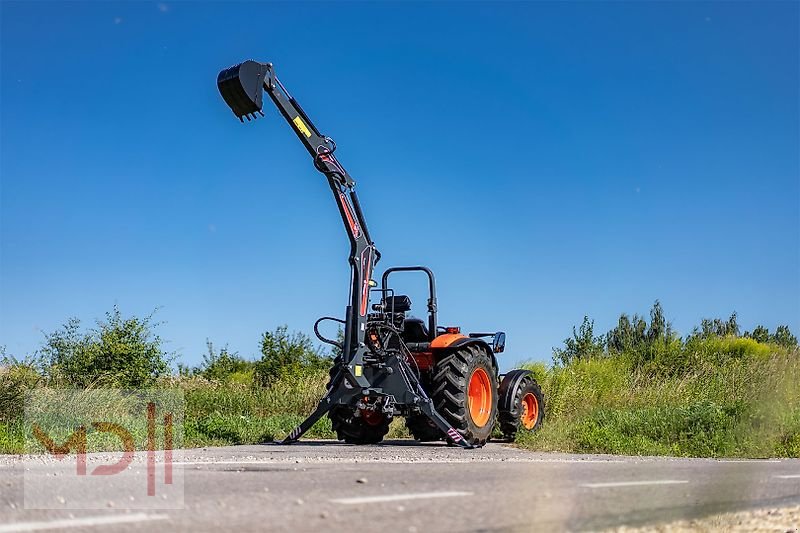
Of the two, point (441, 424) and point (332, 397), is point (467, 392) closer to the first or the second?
point (441, 424)

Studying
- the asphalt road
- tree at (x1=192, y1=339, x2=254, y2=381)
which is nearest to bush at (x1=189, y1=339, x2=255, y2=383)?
tree at (x1=192, y1=339, x2=254, y2=381)

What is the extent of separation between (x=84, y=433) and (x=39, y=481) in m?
6.92

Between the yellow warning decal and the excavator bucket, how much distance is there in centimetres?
57

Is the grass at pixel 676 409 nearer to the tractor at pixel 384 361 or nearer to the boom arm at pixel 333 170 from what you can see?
the tractor at pixel 384 361

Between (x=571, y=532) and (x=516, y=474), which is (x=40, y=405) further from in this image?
(x=571, y=532)

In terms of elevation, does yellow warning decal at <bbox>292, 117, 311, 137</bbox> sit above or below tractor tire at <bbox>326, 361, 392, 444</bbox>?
above

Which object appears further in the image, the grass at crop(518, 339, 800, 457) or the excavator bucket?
the excavator bucket

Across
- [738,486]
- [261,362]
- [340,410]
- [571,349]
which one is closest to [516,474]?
[738,486]

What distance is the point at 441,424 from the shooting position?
13227mm

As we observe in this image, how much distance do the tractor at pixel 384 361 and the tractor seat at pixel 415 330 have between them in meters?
0.02

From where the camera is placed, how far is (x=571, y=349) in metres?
25.8

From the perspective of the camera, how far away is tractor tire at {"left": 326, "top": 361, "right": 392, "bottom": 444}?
14820 mm

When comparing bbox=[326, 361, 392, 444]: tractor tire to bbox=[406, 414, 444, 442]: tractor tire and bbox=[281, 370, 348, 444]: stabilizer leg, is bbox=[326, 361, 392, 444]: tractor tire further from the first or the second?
bbox=[281, 370, 348, 444]: stabilizer leg

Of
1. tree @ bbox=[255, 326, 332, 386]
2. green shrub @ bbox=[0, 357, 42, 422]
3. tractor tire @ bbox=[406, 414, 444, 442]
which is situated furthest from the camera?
tree @ bbox=[255, 326, 332, 386]
